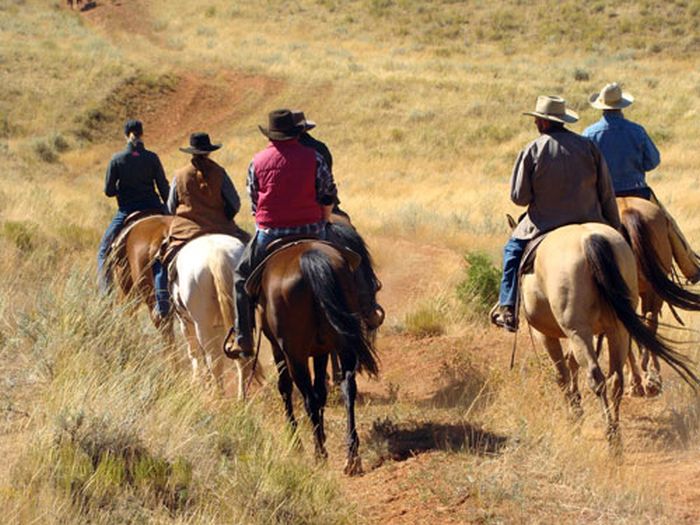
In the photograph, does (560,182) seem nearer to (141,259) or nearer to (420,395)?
(420,395)

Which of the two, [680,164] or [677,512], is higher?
[677,512]

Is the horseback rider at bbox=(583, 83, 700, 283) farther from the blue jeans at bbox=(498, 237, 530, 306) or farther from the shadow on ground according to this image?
the shadow on ground

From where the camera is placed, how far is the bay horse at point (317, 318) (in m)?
6.98

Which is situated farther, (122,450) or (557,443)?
(557,443)

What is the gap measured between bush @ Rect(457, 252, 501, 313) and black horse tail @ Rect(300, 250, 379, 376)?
560 cm

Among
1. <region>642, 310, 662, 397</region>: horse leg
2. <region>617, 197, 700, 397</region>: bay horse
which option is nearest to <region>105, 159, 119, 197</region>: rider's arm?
<region>617, 197, 700, 397</region>: bay horse

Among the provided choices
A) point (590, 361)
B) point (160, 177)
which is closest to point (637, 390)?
point (590, 361)

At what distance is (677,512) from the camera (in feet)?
19.7

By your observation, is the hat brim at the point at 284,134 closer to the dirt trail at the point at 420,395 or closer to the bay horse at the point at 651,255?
the dirt trail at the point at 420,395

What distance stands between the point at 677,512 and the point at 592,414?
6.35 feet

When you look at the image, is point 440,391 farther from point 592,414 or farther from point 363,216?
point 363,216

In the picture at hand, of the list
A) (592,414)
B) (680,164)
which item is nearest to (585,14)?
(680,164)

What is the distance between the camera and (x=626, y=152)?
966 centimetres

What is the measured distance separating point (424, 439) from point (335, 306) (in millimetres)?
1362
